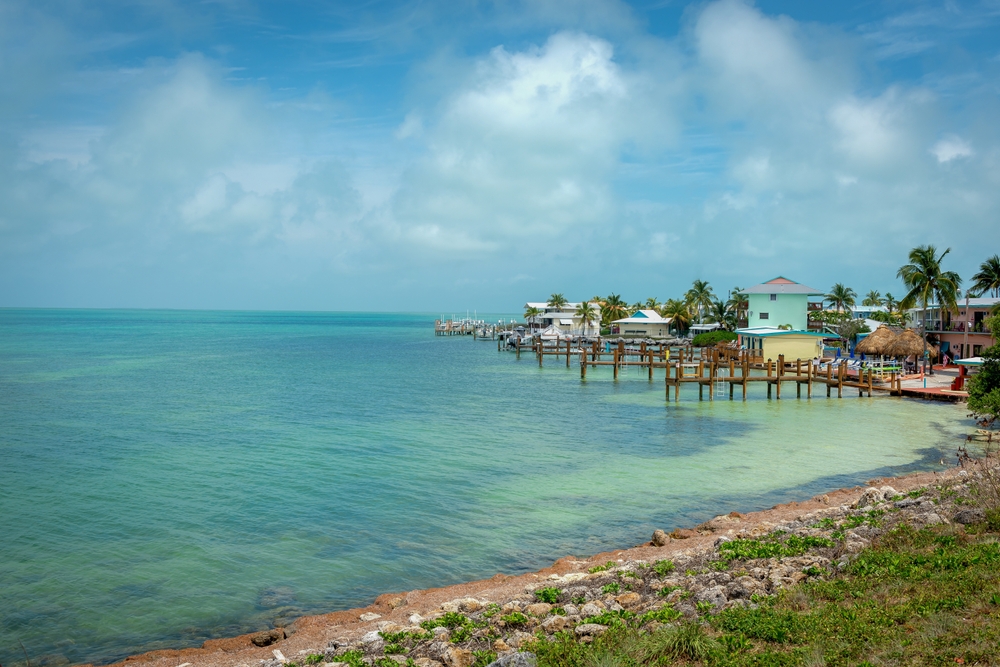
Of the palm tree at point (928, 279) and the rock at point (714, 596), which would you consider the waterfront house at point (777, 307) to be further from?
the rock at point (714, 596)

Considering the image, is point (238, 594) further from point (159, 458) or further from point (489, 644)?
point (159, 458)

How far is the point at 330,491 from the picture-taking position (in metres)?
20.8

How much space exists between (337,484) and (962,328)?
55805mm

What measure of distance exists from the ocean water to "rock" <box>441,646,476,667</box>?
520 cm

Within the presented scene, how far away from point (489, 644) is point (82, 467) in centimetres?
2037

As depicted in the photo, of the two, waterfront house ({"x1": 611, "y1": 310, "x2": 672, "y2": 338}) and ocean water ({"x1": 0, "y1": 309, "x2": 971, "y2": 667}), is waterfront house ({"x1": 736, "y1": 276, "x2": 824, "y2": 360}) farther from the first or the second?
ocean water ({"x1": 0, "y1": 309, "x2": 971, "y2": 667})

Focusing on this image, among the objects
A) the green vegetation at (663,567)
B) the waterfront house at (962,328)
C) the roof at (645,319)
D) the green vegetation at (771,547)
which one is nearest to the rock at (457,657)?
the green vegetation at (663,567)

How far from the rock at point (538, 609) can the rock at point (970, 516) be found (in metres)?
6.40

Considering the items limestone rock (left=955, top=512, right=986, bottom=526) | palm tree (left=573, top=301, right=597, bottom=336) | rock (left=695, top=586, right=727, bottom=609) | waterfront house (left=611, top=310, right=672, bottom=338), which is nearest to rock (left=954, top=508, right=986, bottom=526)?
limestone rock (left=955, top=512, right=986, bottom=526)

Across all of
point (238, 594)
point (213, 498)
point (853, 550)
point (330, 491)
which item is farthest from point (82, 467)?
point (853, 550)

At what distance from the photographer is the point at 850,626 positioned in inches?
295

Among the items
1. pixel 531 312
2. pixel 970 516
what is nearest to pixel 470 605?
pixel 970 516

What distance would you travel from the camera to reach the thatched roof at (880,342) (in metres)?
49.4

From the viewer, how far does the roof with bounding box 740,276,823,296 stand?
64.4m
